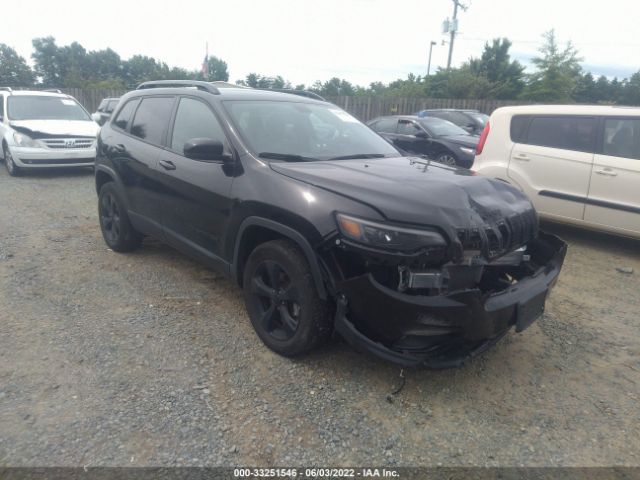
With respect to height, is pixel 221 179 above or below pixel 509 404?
above

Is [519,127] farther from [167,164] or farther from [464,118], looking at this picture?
[464,118]

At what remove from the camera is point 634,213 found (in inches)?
209

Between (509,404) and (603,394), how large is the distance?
638 mm

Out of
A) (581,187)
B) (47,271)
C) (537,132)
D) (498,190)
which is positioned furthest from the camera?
(537,132)

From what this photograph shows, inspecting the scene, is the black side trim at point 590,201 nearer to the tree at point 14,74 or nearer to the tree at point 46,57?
the tree at point 14,74

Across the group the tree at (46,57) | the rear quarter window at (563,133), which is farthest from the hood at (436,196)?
the tree at (46,57)

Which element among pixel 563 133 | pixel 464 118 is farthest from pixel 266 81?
pixel 563 133

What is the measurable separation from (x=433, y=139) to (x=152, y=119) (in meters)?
7.36

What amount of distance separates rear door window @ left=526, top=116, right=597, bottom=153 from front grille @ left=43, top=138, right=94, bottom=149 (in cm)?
844

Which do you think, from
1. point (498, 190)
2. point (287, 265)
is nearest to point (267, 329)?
point (287, 265)

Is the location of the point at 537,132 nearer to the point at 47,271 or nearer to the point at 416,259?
the point at 416,259

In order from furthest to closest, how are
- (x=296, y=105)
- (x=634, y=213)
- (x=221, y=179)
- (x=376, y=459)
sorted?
1. (x=634, y=213)
2. (x=296, y=105)
3. (x=221, y=179)
4. (x=376, y=459)

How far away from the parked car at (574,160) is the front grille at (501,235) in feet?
9.56

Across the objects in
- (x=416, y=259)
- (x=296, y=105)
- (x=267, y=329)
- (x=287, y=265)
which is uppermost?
(x=296, y=105)
